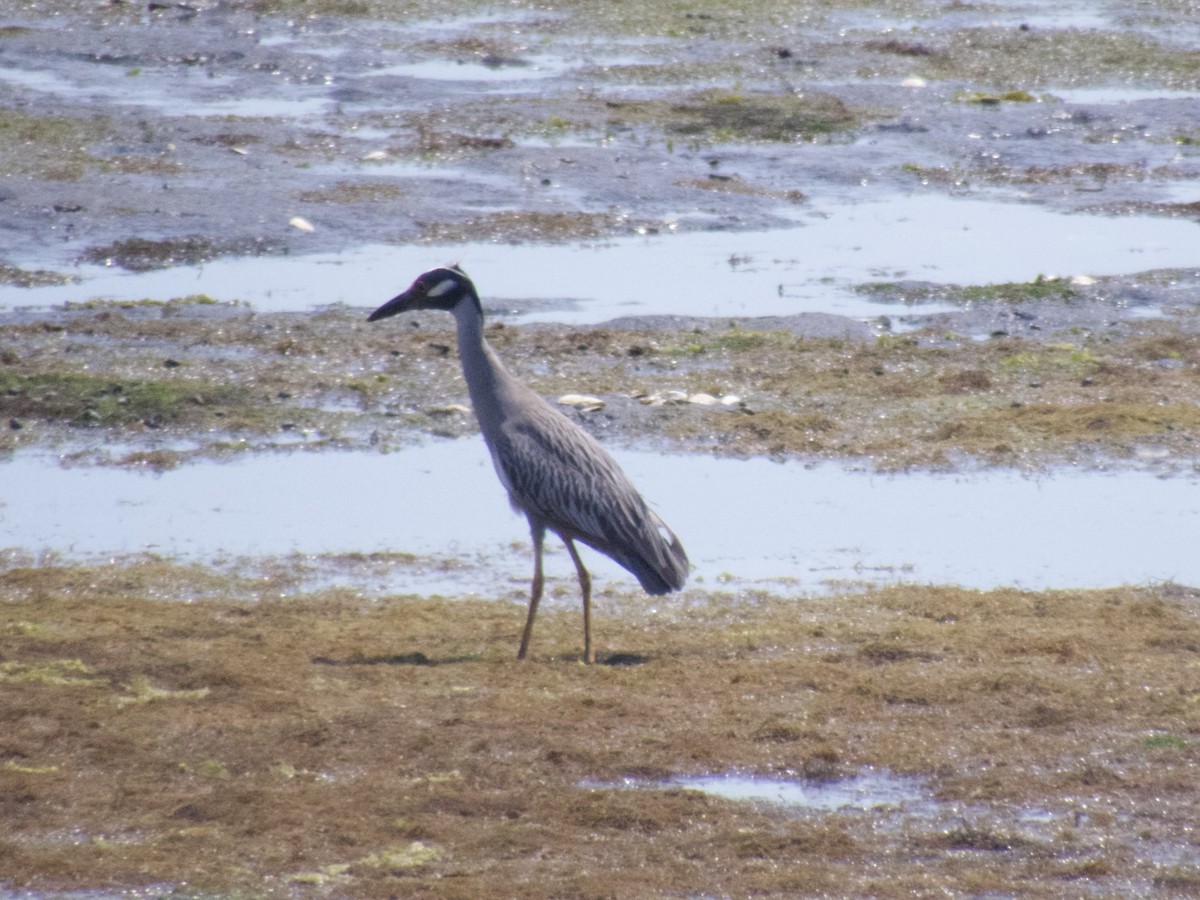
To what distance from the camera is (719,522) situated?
898cm

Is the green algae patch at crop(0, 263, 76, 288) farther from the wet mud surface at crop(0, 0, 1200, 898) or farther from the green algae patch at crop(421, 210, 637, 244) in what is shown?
the green algae patch at crop(421, 210, 637, 244)

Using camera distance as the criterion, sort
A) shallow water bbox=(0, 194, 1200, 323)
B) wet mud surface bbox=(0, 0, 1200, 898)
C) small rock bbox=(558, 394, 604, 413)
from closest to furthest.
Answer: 1. wet mud surface bbox=(0, 0, 1200, 898)
2. small rock bbox=(558, 394, 604, 413)
3. shallow water bbox=(0, 194, 1200, 323)

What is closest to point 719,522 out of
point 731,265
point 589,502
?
point 589,502

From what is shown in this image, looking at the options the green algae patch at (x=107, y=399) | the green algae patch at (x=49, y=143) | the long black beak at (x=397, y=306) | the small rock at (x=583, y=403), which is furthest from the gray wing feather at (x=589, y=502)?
the green algae patch at (x=49, y=143)

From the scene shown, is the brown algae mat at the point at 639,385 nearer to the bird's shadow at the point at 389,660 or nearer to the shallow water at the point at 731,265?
the shallow water at the point at 731,265

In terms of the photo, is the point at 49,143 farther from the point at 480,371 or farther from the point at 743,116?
the point at 480,371

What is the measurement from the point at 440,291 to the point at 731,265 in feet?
19.5

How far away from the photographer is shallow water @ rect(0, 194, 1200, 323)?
12.6 metres

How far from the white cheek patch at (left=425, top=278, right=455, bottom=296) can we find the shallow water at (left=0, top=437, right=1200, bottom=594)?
4.12ft

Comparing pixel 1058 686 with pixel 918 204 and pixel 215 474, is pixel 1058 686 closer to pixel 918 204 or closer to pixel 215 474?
pixel 215 474

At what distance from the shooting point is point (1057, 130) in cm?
1852

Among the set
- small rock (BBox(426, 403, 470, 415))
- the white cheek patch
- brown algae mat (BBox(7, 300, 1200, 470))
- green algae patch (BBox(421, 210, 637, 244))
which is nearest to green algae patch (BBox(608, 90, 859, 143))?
green algae patch (BBox(421, 210, 637, 244))

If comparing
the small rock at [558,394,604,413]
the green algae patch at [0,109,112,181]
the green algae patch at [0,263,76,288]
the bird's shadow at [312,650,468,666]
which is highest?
the green algae patch at [0,109,112,181]

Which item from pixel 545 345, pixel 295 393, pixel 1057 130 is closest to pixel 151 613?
pixel 295 393
